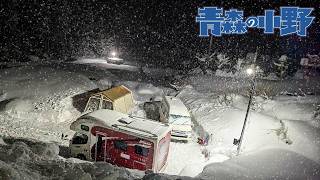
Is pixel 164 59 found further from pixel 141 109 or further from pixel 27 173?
pixel 27 173

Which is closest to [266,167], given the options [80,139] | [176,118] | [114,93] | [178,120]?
[178,120]

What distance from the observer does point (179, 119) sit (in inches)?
783

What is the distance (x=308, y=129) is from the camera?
20359mm

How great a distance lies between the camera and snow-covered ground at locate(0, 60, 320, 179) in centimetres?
1463

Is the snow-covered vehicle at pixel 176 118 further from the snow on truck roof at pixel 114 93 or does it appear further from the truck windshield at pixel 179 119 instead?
the snow on truck roof at pixel 114 93

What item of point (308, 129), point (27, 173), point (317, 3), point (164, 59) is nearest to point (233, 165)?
point (308, 129)

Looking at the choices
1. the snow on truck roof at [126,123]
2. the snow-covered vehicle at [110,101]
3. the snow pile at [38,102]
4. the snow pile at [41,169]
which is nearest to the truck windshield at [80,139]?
the snow on truck roof at [126,123]

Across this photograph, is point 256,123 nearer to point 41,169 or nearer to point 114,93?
point 114,93

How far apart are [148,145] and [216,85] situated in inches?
697

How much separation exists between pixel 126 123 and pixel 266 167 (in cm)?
694

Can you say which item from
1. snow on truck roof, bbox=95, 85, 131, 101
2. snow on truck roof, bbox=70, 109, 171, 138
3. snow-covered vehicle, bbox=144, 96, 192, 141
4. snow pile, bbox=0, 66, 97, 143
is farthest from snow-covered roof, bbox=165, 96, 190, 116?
snow pile, bbox=0, 66, 97, 143

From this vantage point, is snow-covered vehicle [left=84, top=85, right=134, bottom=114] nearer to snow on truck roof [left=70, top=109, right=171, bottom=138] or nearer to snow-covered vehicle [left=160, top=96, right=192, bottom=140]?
snow-covered vehicle [left=160, top=96, right=192, bottom=140]

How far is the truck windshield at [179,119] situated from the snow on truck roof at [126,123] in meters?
4.45

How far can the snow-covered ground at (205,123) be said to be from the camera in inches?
576
